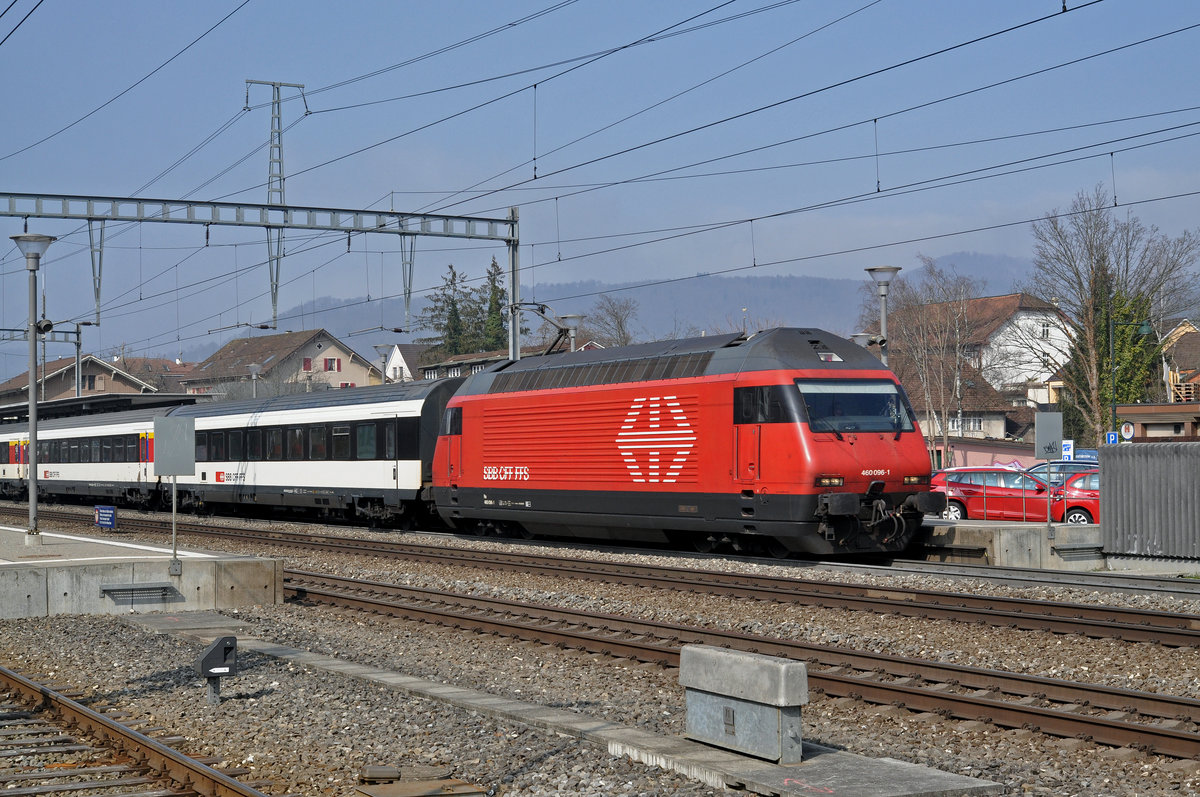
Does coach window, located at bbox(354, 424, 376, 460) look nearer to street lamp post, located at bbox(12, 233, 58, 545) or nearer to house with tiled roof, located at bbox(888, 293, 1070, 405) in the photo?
street lamp post, located at bbox(12, 233, 58, 545)

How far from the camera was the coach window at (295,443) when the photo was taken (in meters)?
31.4

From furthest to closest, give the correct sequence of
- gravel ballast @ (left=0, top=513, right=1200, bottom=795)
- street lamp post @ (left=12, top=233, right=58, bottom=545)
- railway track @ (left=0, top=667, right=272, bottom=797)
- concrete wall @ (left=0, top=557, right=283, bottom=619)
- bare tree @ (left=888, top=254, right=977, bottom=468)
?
bare tree @ (left=888, top=254, right=977, bottom=468), street lamp post @ (left=12, top=233, right=58, bottom=545), concrete wall @ (left=0, top=557, right=283, bottom=619), gravel ballast @ (left=0, top=513, right=1200, bottom=795), railway track @ (left=0, top=667, right=272, bottom=797)

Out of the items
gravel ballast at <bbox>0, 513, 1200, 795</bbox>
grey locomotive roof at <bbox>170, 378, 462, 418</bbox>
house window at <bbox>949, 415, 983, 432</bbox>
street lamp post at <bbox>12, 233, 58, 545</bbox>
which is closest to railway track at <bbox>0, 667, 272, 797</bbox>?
gravel ballast at <bbox>0, 513, 1200, 795</bbox>

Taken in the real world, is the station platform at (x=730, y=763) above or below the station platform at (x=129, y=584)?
below

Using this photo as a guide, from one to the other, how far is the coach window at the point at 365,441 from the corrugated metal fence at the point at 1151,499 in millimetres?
15653

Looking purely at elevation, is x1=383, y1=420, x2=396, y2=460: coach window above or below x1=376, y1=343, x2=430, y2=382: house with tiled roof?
below

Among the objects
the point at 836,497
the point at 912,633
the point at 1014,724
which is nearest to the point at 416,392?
the point at 836,497

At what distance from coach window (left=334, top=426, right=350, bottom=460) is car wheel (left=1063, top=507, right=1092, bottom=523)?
1662cm

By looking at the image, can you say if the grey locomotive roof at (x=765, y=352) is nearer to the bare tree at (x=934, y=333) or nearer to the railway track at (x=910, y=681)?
the railway track at (x=910, y=681)

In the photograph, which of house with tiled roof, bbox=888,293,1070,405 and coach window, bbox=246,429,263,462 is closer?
coach window, bbox=246,429,263,462

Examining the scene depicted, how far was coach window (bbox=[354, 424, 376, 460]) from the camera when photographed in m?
28.6

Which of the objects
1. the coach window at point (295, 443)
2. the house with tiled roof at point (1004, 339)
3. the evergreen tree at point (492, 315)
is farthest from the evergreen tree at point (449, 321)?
the coach window at point (295, 443)

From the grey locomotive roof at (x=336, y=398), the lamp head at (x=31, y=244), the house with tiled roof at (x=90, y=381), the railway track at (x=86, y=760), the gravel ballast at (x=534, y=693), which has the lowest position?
the gravel ballast at (x=534, y=693)

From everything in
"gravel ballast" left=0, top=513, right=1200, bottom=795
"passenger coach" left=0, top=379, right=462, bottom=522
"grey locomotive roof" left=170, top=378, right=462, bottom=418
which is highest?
"grey locomotive roof" left=170, top=378, right=462, bottom=418
